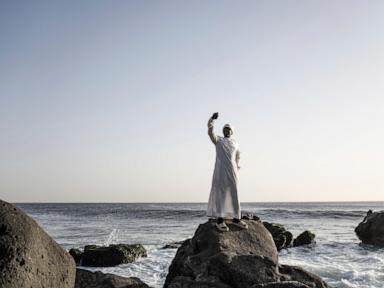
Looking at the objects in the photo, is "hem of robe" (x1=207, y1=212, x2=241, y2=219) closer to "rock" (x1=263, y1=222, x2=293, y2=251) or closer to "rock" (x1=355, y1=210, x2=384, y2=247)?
"rock" (x1=263, y1=222, x2=293, y2=251)

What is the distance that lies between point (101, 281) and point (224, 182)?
3.24m

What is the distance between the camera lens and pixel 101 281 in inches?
306

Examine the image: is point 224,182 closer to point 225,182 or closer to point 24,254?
point 225,182

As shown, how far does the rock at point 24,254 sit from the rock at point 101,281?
7.57ft

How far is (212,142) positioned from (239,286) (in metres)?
3.76

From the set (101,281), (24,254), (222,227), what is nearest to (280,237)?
(222,227)

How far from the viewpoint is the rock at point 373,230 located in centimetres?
1969

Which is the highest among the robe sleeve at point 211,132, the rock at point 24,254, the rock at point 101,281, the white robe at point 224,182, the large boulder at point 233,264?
the robe sleeve at point 211,132

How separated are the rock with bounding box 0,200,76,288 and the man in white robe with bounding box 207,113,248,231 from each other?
479 centimetres

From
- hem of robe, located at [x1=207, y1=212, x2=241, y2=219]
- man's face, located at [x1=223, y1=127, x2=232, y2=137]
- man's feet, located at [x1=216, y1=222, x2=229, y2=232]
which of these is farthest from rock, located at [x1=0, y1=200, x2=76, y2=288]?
man's face, located at [x1=223, y1=127, x2=232, y2=137]

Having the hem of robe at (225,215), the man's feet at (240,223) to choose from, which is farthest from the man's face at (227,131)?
the man's feet at (240,223)

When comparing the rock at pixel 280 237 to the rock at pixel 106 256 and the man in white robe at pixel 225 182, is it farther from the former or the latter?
the man in white robe at pixel 225 182

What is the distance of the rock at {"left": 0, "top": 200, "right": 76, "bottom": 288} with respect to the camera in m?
4.56

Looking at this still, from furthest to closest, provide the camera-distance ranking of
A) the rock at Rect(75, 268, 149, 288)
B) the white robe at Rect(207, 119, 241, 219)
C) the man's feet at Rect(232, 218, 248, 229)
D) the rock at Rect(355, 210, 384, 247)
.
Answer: the rock at Rect(355, 210, 384, 247)
the white robe at Rect(207, 119, 241, 219)
the man's feet at Rect(232, 218, 248, 229)
the rock at Rect(75, 268, 149, 288)
